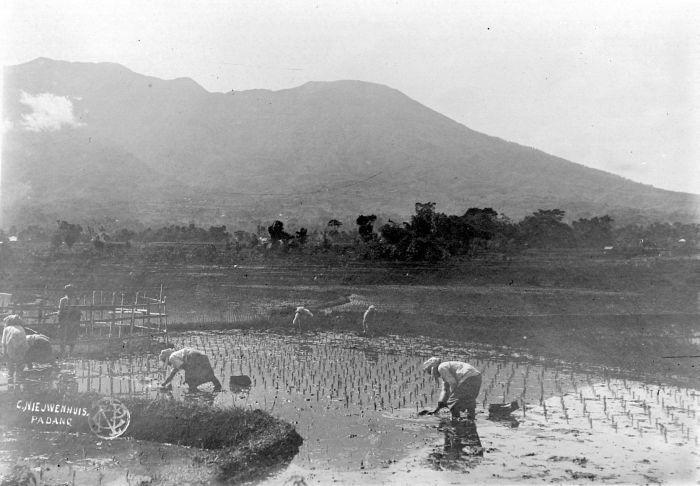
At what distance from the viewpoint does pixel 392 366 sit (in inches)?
637

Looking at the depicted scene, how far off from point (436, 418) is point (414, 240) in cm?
3670

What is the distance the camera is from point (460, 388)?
1110 centimetres

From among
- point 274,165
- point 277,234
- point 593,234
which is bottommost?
point 277,234

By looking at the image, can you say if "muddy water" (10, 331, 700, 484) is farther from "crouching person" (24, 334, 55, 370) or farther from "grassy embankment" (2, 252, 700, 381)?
"grassy embankment" (2, 252, 700, 381)

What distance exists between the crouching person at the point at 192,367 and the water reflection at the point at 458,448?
5.05 metres

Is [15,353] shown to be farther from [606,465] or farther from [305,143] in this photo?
[305,143]

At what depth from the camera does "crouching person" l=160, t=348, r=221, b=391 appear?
12.5m

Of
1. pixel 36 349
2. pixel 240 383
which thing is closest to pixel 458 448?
pixel 240 383

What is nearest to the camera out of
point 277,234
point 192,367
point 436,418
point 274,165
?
point 436,418

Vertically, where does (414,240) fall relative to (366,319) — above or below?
above

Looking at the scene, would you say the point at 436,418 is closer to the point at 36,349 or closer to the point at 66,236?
the point at 36,349

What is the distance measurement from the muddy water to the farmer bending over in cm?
28

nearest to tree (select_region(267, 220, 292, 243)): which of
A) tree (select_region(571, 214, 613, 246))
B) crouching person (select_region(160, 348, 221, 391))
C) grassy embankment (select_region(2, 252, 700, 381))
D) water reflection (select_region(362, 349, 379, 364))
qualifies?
grassy embankment (select_region(2, 252, 700, 381))

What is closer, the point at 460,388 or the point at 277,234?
the point at 460,388
